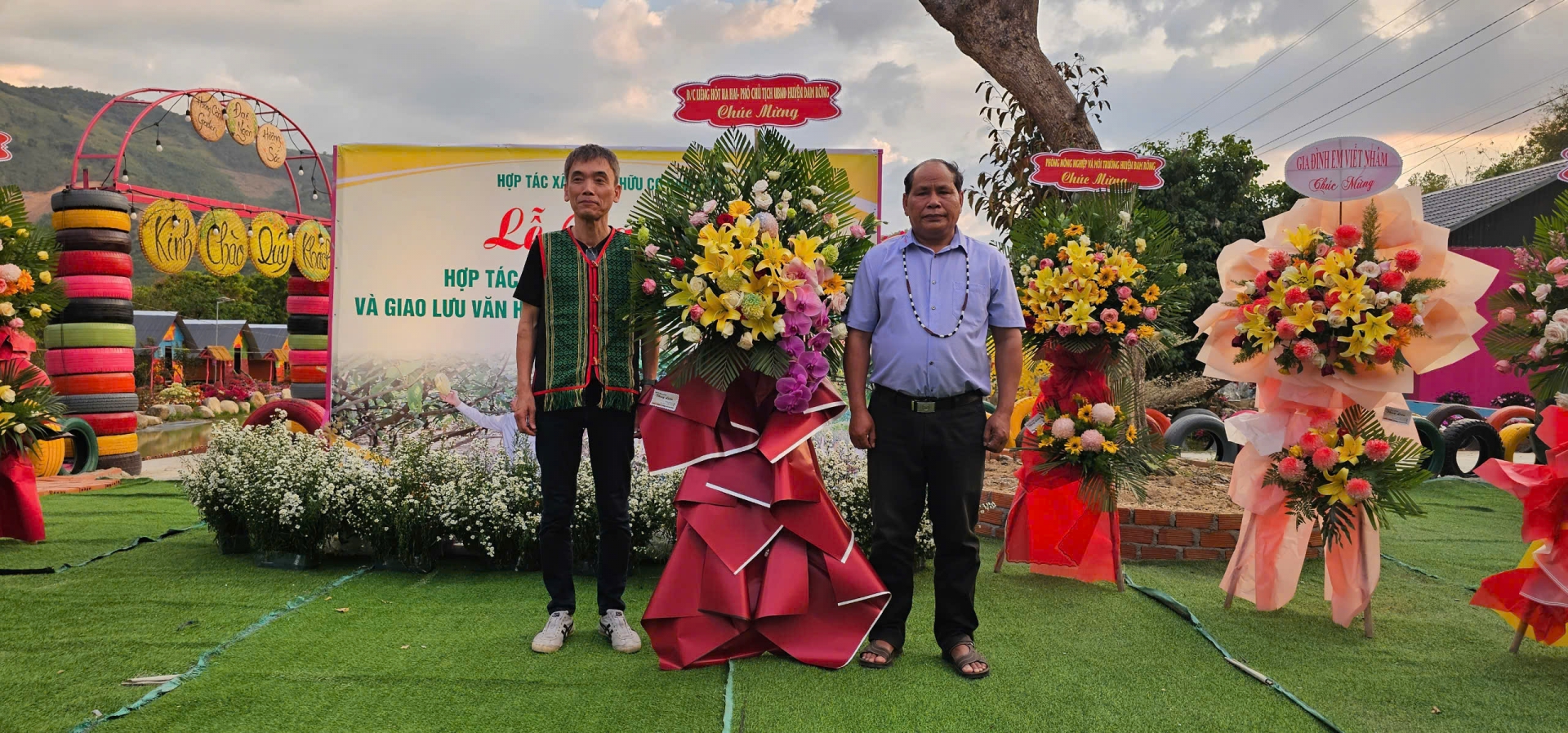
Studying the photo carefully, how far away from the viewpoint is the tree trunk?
8.36 m

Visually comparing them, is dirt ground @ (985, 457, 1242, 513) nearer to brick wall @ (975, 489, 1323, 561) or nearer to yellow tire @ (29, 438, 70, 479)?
brick wall @ (975, 489, 1323, 561)

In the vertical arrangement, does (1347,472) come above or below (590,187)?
below

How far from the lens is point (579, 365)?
342 centimetres

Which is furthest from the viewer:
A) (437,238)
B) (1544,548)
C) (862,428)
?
(437,238)

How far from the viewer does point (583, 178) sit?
135 inches

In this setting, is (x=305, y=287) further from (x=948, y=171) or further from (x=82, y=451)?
(x=948, y=171)

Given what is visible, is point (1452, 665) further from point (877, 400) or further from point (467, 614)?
point (467, 614)

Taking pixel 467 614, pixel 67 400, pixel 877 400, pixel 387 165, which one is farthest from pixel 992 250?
pixel 67 400

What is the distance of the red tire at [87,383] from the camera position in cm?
862

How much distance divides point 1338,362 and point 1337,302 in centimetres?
29

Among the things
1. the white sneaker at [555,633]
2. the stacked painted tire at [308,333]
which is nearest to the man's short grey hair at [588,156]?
the white sneaker at [555,633]

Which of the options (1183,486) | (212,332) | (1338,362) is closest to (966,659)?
(1338,362)

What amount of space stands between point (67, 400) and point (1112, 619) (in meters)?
9.26

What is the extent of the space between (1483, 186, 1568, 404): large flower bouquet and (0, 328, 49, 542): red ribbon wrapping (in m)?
7.29
